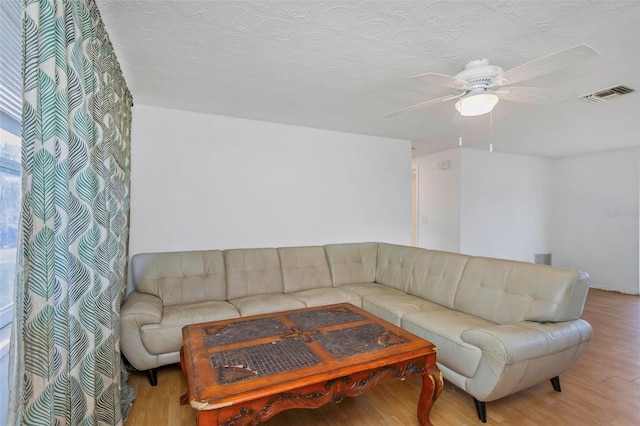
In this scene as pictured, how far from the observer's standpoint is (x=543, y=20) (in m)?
1.64

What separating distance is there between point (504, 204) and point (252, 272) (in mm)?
4482

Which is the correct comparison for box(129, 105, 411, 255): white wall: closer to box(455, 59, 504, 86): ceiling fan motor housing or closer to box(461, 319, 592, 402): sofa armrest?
box(455, 59, 504, 86): ceiling fan motor housing

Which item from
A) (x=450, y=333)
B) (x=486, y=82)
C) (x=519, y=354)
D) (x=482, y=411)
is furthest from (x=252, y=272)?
(x=486, y=82)

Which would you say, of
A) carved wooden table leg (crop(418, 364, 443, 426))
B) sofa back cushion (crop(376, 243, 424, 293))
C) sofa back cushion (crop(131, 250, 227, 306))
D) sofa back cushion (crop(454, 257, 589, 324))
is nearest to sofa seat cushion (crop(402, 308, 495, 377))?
sofa back cushion (crop(454, 257, 589, 324))

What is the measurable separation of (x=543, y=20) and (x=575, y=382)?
2510 millimetres

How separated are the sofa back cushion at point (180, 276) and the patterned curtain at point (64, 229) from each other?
104cm

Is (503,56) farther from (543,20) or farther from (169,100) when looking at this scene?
(169,100)

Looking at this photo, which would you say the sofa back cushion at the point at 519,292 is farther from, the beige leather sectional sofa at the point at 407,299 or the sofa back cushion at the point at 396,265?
the sofa back cushion at the point at 396,265

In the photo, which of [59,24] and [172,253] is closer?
[59,24]

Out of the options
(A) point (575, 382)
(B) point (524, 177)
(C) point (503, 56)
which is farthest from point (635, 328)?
(C) point (503, 56)

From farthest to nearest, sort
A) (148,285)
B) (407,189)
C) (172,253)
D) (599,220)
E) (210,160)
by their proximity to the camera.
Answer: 1. (599,220)
2. (407,189)
3. (210,160)
4. (172,253)
5. (148,285)

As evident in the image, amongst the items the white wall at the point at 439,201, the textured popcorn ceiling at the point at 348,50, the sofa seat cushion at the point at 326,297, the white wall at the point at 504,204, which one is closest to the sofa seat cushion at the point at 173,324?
the sofa seat cushion at the point at 326,297

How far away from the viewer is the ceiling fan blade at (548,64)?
1.41m

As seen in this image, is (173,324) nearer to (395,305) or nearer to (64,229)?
(64,229)
